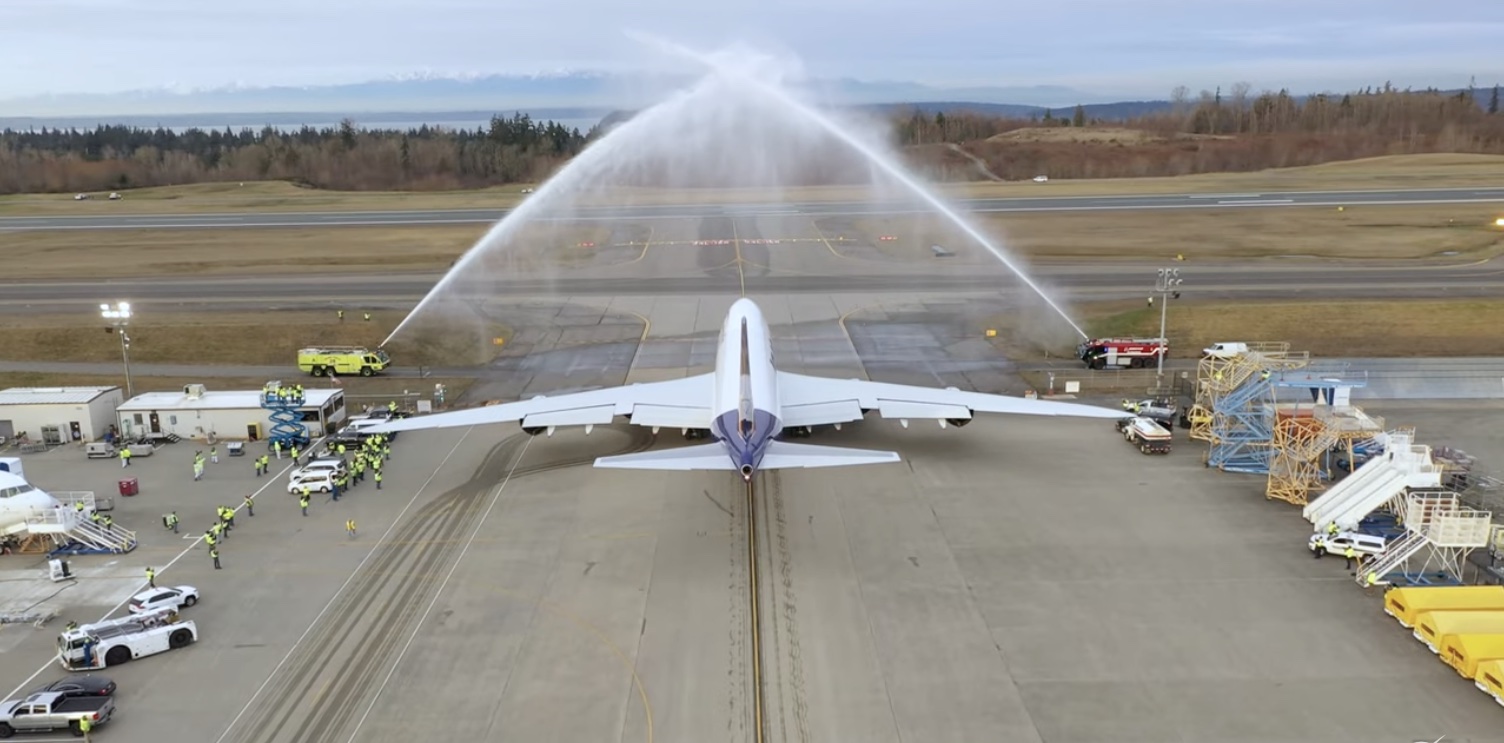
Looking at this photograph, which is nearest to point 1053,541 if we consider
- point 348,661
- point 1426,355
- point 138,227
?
point 348,661

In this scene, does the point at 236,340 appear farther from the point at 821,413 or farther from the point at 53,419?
the point at 821,413

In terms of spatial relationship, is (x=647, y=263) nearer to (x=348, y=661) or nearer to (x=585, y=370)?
(x=585, y=370)

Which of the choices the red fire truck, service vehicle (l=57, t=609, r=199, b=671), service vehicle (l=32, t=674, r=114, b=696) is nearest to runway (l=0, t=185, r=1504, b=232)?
the red fire truck

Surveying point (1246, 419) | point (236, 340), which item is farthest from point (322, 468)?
point (1246, 419)

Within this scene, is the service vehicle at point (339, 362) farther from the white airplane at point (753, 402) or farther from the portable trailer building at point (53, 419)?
the white airplane at point (753, 402)

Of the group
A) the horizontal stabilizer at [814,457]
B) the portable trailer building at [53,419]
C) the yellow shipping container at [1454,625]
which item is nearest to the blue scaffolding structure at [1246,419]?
the yellow shipping container at [1454,625]

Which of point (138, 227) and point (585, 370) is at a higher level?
point (138, 227)
